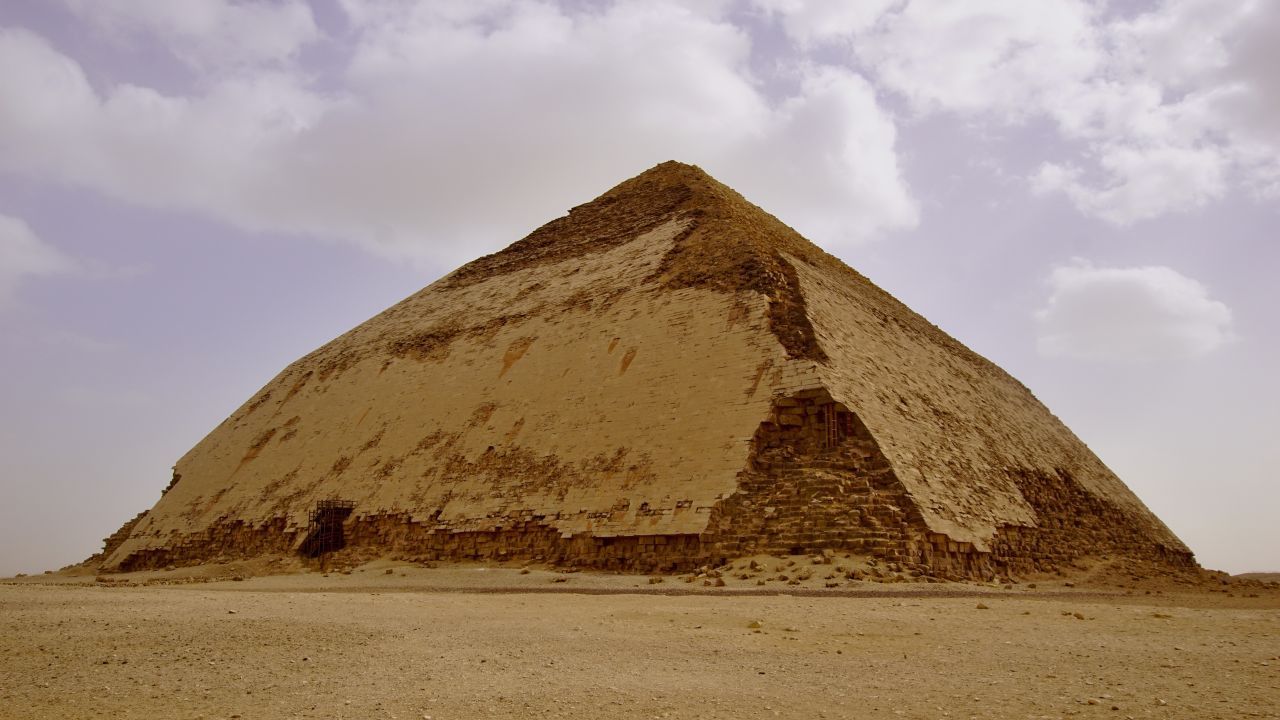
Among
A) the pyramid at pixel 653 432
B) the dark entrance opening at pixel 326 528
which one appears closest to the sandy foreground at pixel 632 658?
the pyramid at pixel 653 432

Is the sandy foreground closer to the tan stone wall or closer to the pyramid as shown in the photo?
the pyramid

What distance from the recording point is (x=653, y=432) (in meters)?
16.2

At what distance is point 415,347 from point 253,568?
758 cm

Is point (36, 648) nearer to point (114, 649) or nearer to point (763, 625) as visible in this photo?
point (114, 649)

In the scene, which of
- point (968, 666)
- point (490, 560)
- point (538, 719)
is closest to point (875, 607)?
point (968, 666)

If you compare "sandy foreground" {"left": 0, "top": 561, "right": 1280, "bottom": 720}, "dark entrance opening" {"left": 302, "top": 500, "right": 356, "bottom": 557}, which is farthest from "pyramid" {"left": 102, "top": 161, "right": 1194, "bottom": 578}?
"sandy foreground" {"left": 0, "top": 561, "right": 1280, "bottom": 720}

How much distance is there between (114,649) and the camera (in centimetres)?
662

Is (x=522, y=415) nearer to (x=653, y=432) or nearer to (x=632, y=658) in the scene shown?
(x=653, y=432)

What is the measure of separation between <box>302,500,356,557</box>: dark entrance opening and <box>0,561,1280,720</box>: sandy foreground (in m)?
9.57

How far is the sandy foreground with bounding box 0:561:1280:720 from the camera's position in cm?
515

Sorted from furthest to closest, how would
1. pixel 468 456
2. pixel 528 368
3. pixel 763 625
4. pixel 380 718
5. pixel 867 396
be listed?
pixel 528 368, pixel 468 456, pixel 867 396, pixel 763 625, pixel 380 718

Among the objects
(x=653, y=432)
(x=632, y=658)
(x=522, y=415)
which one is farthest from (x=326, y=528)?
(x=632, y=658)

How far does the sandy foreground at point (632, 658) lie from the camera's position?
5.15 metres

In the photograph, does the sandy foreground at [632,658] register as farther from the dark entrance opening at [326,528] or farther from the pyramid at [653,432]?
the dark entrance opening at [326,528]
